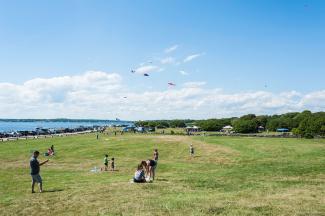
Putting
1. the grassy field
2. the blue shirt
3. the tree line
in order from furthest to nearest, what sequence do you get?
the tree line
the blue shirt
the grassy field

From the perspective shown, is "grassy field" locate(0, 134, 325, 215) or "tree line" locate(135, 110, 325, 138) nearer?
"grassy field" locate(0, 134, 325, 215)

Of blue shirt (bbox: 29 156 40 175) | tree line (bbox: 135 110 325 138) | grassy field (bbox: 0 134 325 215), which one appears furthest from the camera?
tree line (bbox: 135 110 325 138)

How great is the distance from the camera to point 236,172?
31438 millimetres

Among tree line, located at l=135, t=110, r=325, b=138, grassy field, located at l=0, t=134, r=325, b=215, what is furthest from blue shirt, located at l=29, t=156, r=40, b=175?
tree line, located at l=135, t=110, r=325, b=138

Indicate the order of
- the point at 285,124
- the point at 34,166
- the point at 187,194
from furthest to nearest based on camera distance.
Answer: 1. the point at 285,124
2. the point at 34,166
3. the point at 187,194

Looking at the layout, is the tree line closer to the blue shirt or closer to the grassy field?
the grassy field

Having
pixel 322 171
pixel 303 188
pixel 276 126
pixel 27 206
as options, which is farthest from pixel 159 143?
pixel 276 126

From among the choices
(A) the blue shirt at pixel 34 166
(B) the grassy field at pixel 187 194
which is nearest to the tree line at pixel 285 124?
(B) the grassy field at pixel 187 194

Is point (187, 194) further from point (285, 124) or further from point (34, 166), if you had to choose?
point (285, 124)

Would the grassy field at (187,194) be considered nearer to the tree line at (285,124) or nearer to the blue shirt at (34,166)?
the blue shirt at (34,166)

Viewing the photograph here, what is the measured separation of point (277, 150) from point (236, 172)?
19.5m

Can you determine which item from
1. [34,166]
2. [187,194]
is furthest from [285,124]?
[34,166]

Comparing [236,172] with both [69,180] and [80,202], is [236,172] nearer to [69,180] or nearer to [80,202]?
[69,180]

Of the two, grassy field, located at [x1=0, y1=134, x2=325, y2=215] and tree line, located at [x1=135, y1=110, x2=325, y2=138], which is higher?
tree line, located at [x1=135, y1=110, x2=325, y2=138]
